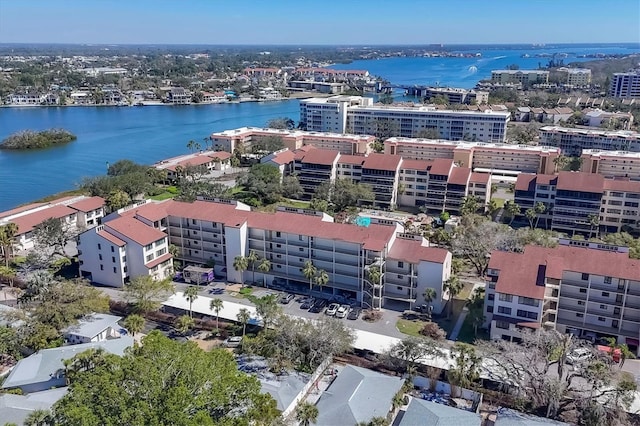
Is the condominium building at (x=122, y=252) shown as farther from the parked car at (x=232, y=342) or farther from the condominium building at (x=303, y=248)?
the parked car at (x=232, y=342)

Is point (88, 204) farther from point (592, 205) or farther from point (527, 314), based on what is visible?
point (592, 205)

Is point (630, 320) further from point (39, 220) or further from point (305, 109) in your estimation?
point (305, 109)

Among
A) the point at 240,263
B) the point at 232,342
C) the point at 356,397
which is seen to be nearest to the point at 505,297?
the point at 356,397

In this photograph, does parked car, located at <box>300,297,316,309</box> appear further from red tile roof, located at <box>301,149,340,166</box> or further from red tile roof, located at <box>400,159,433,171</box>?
red tile roof, located at <box>301,149,340,166</box>

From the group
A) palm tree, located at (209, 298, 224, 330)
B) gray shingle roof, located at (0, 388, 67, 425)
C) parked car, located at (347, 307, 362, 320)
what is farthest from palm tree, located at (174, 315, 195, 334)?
parked car, located at (347, 307, 362, 320)

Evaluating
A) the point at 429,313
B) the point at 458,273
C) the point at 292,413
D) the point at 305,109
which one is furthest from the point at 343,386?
the point at 305,109

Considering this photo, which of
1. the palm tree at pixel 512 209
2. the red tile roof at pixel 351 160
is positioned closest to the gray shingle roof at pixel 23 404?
the red tile roof at pixel 351 160
